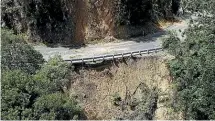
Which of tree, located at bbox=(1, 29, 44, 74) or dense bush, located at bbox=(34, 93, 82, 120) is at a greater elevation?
tree, located at bbox=(1, 29, 44, 74)

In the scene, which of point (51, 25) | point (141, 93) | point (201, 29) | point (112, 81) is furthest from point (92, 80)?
point (201, 29)

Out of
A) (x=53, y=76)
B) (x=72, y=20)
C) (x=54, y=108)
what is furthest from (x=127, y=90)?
(x=54, y=108)

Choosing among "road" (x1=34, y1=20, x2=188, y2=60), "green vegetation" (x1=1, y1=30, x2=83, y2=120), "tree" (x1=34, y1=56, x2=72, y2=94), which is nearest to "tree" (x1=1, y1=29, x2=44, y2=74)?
"green vegetation" (x1=1, y1=30, x2=83, y2=120)

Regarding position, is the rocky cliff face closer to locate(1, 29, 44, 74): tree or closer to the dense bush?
locate(1, 29, 44, 74): tree

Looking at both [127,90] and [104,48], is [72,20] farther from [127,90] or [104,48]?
[127,90]

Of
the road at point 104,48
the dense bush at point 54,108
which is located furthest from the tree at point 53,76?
the road at point 104,48

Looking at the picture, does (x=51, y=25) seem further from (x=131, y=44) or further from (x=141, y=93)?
(x=141, y=93)

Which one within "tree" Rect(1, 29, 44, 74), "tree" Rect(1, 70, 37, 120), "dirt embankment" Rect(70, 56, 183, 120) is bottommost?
"dirt embankment" Rect(70, 56, 183, 120)
